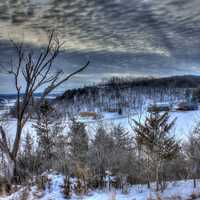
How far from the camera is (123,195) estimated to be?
631cm

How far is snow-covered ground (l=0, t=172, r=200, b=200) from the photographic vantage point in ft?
19.5

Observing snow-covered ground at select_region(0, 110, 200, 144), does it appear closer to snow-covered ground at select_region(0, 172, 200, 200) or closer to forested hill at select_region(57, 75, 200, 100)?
snow-covered ground at select_region(0, 172, 200, 200)

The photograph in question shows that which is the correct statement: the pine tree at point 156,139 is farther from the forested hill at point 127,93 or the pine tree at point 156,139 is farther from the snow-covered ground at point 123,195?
the forested hill at point 127,93

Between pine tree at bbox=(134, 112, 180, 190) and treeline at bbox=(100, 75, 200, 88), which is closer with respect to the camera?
pine tree at bbox=(134, 112, 180, 190)

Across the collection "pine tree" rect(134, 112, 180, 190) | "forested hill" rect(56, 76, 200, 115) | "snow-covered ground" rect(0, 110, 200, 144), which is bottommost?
"snow-covered ground" rect(0, 110, 200, 144)

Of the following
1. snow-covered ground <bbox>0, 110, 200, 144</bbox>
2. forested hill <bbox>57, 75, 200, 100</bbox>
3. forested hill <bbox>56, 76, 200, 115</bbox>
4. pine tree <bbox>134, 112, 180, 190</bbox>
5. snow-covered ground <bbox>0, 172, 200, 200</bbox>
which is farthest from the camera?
forested hill <bbox>57, 75, 200, 100</bbox>

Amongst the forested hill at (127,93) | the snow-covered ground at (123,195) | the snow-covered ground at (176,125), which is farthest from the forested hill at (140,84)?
the snow-covered ground at (123,195)

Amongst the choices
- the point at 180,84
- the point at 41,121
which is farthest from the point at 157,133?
the point at 180,84

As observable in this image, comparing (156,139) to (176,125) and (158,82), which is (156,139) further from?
(158,82)

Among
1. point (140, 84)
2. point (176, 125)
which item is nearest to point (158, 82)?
point (140, 84)

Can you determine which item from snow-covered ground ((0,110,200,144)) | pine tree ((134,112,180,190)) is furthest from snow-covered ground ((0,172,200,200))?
snow-covered ground ((0,110,200,144))

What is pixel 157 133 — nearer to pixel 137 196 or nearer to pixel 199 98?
pixel 137 196

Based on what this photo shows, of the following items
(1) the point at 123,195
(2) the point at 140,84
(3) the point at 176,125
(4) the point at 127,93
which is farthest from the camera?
(2) the point at 140,84

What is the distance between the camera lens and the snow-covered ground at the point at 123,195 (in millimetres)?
5949
